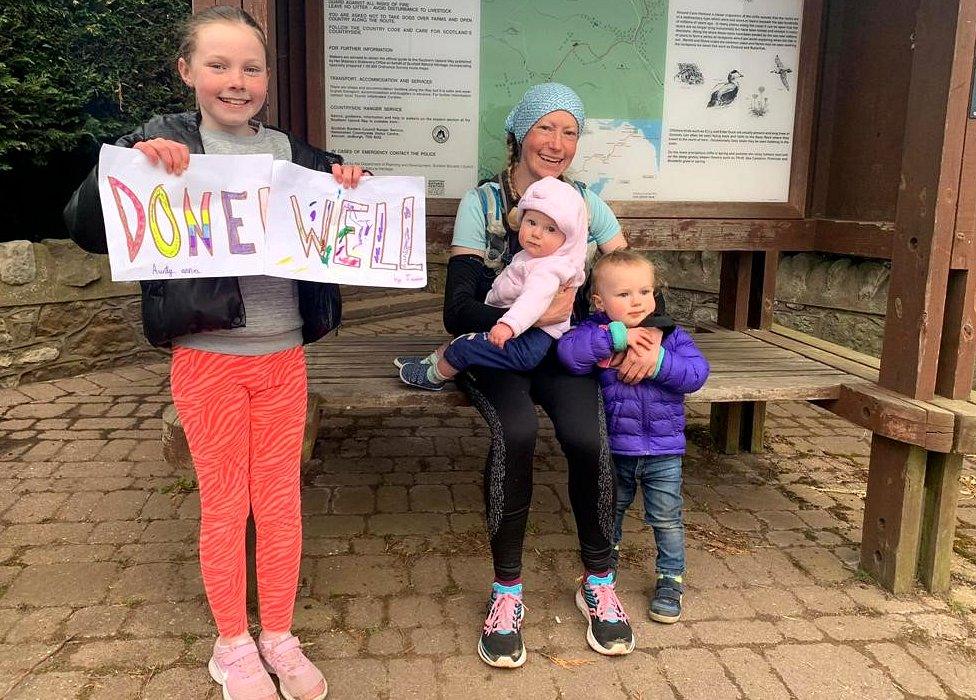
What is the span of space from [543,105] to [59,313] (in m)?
4.28

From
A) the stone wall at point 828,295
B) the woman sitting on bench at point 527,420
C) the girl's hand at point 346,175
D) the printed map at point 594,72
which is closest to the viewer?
the girl's hand at point 346,175

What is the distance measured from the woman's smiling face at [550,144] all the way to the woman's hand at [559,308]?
21.6 inches

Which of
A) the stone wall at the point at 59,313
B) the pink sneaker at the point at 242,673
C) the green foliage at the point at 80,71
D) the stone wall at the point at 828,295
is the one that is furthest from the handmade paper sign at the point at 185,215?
the stone wall at the point at 828,295

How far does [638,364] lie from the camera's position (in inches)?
105

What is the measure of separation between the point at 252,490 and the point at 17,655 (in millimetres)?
955

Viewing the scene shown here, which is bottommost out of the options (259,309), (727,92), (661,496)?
(661,496)

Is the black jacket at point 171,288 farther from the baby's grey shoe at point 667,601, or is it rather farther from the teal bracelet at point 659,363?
the baby's grey shoe at point 667,601

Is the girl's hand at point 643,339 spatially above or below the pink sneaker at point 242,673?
above

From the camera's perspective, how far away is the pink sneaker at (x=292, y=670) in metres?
2.32

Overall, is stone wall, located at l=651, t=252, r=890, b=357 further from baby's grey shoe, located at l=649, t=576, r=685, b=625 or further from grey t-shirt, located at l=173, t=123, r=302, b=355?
grey t-shirt, located at l=173, t=123, r=302, b=355

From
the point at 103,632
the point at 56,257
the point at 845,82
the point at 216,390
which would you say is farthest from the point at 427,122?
the point at 56,257

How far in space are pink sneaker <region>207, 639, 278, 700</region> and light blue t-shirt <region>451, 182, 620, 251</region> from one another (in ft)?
5.24

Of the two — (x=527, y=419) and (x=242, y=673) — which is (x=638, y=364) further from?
(x=242, y=673)

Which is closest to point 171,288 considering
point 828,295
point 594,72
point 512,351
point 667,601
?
point 512,351
